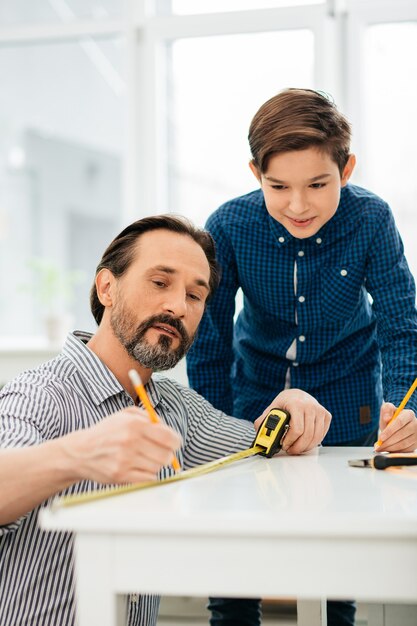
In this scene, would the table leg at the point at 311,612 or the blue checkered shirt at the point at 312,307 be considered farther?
the blue checkered shirt at the point at 312,307

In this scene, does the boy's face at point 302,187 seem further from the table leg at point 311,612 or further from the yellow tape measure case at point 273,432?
the table leg at point 311,612

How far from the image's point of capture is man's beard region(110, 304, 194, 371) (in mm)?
1503

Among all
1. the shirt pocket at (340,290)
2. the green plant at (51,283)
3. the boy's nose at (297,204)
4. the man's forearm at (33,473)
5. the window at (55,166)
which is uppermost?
the window at (55,166)

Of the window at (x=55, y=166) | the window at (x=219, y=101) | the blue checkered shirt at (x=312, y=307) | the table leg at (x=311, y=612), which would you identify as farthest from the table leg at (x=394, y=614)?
the window at (x=55, y=166)

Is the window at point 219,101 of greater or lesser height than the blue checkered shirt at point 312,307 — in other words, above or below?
above

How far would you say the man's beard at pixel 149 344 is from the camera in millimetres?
1503

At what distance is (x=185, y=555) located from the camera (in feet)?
2.88

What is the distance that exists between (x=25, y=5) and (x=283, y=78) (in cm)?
141

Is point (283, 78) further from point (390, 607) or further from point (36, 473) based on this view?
point (36, 473)

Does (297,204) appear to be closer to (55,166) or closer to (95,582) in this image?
(95,582)

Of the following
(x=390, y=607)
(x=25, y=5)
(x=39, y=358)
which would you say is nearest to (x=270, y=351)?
(x=390, y=607)

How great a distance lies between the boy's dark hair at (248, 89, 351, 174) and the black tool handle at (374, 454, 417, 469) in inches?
25.2

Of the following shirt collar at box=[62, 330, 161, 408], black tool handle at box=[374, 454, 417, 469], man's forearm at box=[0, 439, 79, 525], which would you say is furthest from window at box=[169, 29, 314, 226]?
man's forearm at box=[0, 439, 79, 525]

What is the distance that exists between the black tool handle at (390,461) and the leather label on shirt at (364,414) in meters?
0.67
